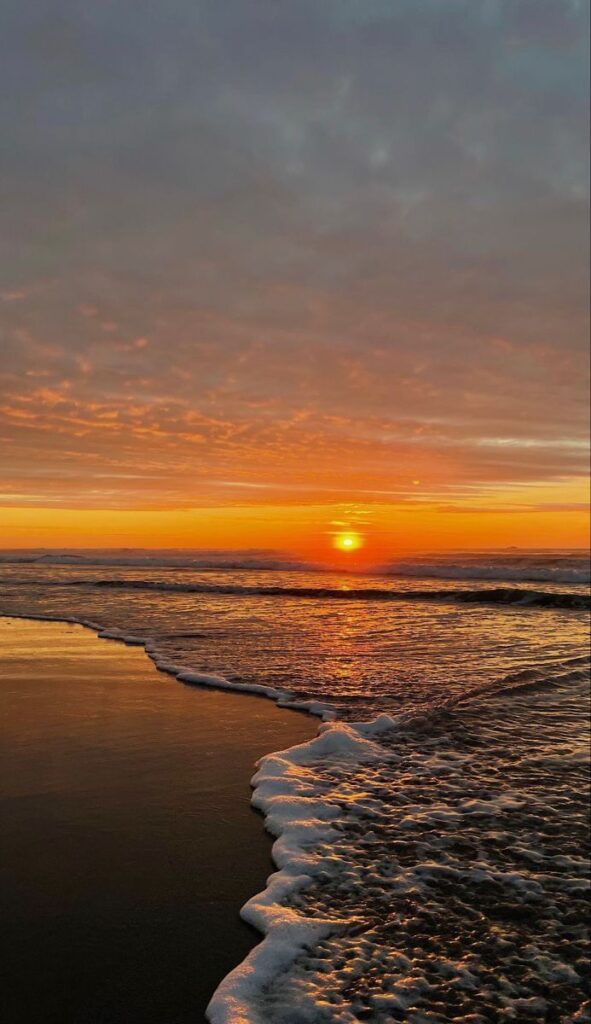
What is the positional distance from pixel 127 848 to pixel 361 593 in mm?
23252

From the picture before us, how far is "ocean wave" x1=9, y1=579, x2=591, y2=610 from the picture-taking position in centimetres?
→ 2498

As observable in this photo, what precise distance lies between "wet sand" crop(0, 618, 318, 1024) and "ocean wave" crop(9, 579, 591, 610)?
17875mm

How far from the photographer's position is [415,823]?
5504 mm

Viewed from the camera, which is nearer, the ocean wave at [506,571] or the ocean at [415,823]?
the ocean at [415,823]

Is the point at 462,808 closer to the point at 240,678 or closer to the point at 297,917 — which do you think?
the point at 297,917

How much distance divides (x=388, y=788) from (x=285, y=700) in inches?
122

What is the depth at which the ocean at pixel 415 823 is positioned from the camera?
354 cm

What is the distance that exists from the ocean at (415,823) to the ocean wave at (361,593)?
9.26 m

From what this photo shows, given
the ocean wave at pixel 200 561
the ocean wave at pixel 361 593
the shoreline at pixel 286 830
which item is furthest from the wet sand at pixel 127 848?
the ocean wave at pixel 200 561

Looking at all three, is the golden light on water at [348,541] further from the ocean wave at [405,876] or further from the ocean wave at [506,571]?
the ocean wave at [405,876]

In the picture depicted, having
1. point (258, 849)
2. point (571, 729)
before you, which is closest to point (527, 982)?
point (258, 849)

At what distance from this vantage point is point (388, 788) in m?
6.30

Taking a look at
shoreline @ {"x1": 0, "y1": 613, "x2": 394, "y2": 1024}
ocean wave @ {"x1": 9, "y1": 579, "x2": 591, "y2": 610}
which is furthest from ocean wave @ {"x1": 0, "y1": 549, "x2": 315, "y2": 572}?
shoreline @ {"x1": 0, "y1": 613, "x2": 394, "y2": 1024}

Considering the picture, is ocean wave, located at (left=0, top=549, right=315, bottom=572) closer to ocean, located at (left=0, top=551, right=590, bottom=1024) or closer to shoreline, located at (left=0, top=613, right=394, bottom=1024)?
ocean, located at (left=0, top=551, right=590, bottom=1024)
